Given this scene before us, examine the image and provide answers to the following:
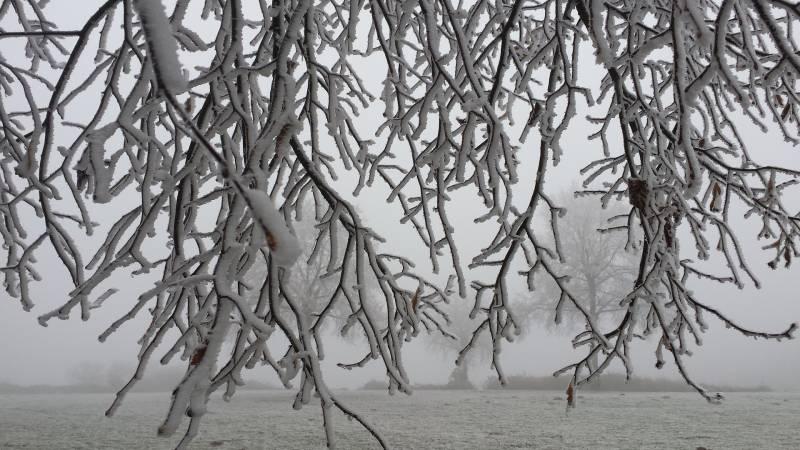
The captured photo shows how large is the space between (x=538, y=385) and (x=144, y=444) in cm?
1448

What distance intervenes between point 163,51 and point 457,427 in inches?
290

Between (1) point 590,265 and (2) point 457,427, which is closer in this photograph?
(2) point 457,427

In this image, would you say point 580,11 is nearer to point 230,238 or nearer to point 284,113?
point 284,113

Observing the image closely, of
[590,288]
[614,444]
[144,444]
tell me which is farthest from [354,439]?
[590,288]

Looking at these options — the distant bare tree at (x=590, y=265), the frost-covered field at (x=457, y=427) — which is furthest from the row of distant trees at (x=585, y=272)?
the frost-covered field at (x=457, y=427)

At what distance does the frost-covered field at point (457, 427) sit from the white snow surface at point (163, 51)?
5.67m

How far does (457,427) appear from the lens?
7352 millimetres

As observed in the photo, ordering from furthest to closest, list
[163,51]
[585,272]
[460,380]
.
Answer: [460,380]
[585,272]
[163,51]

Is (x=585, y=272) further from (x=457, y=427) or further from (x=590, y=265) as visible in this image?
(x=457, y=427)

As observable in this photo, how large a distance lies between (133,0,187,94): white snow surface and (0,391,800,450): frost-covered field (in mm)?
5670

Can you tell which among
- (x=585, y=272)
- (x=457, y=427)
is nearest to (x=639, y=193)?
(x=457, y=427)

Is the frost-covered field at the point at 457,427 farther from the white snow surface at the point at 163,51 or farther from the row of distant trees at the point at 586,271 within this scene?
the row of distant trees at the point at 586,271

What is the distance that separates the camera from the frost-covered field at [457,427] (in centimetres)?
596

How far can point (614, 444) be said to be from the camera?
588 cm
